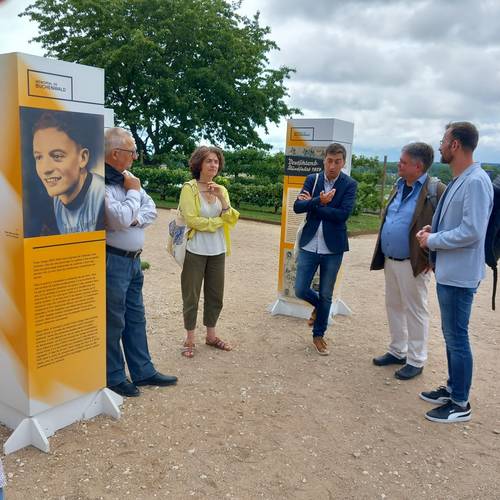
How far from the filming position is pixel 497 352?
5.19 meters

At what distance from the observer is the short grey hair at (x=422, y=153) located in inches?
163

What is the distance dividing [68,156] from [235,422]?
6.98 ft

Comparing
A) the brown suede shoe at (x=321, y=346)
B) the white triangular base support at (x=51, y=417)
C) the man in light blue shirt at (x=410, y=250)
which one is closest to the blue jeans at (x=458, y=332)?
the man in light blue shirt at (x=410, y=250)

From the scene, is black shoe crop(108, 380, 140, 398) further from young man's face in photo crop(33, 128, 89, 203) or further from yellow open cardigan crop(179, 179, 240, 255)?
young man's face in photo crop(33, 128, 89, 203)

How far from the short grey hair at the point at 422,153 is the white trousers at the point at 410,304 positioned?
85cm

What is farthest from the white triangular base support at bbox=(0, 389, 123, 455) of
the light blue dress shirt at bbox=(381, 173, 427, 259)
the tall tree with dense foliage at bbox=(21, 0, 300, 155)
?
the tall tree with dense foliage at bbox=(21, 0, 300, 155)

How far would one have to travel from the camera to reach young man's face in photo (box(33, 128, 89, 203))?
2807mm

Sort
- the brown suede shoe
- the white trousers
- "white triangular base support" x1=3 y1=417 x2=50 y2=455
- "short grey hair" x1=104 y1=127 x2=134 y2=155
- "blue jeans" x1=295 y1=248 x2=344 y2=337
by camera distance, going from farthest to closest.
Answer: the brown suede shoe < "blue jeans" x1=295 y1=248 x2=344 y2=337 < the white trousers < "short grey hair" x1=104 y1=127 x2=134 y2=155 < "white triangular base support" x1=3 y1=417 x2=50 y2=455

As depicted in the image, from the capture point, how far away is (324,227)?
468 centimetres

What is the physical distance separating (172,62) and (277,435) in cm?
2374

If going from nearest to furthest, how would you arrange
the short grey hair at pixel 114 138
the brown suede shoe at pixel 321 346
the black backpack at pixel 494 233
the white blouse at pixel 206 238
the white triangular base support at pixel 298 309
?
the short grey hair at pixel 114 138
the black backpack at pixel 494 233
the white blouse at pixel 206 238
the brown suede shoe at pixel 321 346
the white triangular base support at pixel 298 309

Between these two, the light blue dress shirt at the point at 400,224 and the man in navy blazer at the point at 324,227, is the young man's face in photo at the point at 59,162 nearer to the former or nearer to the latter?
the man in navy blazer at the point at 324,227

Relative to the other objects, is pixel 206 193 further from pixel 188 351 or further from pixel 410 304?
pixel 410 304

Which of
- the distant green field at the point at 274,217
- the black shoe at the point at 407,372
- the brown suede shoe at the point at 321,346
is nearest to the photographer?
the black shoe at the point at 407,372
